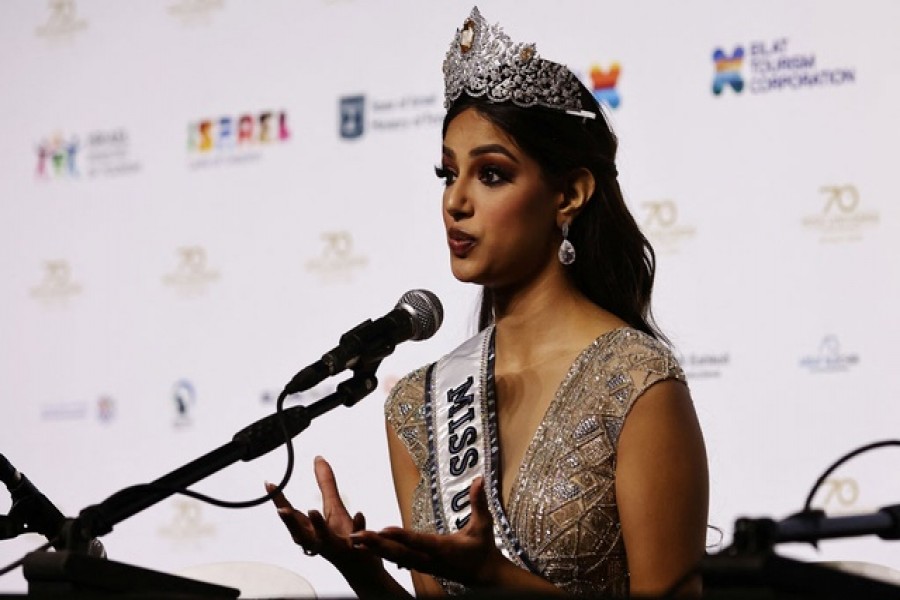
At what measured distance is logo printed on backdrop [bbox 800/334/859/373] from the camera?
298cm

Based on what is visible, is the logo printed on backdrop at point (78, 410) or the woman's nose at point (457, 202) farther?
the logo printed on backdrop at point (78, 410)

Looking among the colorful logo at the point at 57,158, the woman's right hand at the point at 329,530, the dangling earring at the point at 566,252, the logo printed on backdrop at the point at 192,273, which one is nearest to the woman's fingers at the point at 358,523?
the woman's right hand at the point at 329,530

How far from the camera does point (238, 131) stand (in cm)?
366

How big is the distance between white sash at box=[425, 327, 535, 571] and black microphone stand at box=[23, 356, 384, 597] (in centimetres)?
46

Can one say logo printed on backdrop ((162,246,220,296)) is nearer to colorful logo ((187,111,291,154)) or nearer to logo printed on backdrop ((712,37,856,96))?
colorful logo ((187,111,291,154))

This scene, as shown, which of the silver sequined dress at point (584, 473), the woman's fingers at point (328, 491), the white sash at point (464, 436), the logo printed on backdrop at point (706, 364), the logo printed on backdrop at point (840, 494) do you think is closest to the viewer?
the woman's fingers at point (328, 491)

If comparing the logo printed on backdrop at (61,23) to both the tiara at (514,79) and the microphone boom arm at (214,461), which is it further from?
the microphone boom arm at (214,461)

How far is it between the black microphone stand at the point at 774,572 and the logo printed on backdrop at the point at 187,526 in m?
2.54

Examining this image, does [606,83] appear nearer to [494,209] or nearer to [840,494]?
[840,494]

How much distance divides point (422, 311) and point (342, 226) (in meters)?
1.71

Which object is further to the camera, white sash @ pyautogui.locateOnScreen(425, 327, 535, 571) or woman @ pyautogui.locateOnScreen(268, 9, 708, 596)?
white sash @ pyautogui.locateOnScreen(425, 327, 535, 571)

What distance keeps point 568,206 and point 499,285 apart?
157mm

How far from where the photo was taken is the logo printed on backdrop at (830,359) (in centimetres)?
298

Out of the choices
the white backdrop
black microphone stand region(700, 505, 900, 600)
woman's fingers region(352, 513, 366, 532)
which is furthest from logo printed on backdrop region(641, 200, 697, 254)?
black microphone stand region(700, 505, 900, 600)
